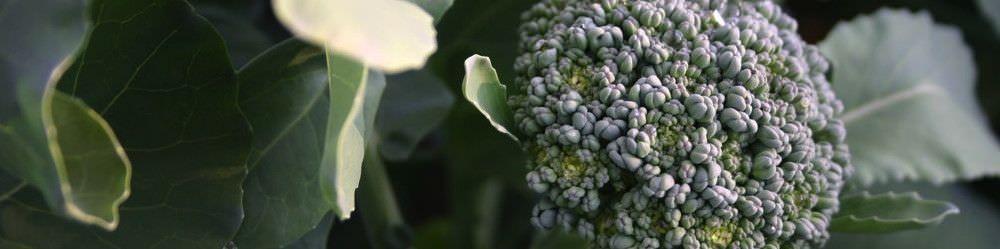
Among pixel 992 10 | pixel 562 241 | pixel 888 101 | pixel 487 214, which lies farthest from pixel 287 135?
pixel 992 10

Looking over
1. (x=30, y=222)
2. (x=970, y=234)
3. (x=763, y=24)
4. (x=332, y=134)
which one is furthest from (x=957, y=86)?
(x=30, y=222)

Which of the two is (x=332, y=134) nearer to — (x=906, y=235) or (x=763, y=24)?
(x=763, y=24)

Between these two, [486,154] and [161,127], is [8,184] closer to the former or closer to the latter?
[161,127]

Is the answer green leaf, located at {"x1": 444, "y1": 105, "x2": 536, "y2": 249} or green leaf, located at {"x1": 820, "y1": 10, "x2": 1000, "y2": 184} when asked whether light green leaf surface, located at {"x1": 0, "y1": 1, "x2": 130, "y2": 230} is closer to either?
green leaf, located at {"x1": 444, "y1": 105, "x2": 536, "y2": 249}

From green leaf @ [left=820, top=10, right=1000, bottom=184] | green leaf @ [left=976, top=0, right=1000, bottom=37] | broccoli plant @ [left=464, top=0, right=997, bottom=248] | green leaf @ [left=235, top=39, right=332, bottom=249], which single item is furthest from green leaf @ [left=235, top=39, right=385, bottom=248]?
green leaf @ [left=976, top=0, right=1000, bottom=37]

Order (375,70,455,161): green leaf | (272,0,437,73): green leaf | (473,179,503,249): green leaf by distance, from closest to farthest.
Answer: (272,0,437,73): green leaf < (375,70,455,161): green leaf < (473,179,503,249): green leaf

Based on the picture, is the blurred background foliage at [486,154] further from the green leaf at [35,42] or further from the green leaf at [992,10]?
the green leaf at [35,42]

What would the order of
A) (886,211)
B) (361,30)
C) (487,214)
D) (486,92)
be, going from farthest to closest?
1. (487,214)
2. (886,211)
3. (486,92)
4. (361,30)

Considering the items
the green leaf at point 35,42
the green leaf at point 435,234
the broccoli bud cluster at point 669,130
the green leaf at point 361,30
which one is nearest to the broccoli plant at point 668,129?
the broccoli bud cluster at point 669,130

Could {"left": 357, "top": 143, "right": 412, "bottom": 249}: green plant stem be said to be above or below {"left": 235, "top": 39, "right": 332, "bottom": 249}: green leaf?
below
